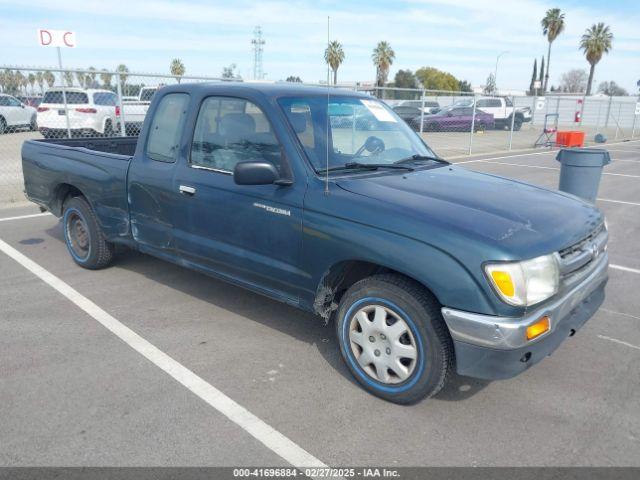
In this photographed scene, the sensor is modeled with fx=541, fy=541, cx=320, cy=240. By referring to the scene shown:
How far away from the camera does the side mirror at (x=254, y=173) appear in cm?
342

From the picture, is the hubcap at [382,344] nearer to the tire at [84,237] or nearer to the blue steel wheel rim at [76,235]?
the tire at [84,237]

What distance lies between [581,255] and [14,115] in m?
21.6

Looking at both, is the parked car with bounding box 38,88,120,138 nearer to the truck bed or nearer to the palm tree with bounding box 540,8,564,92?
the truck bed

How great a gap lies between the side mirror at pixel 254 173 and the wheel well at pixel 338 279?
711 millimetres

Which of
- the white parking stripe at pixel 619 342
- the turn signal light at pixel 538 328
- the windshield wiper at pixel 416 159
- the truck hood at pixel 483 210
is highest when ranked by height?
the windshield wiper at pixel 416 159

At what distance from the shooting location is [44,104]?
13812mm

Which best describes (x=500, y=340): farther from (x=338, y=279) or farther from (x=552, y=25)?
(x=552, y=25)

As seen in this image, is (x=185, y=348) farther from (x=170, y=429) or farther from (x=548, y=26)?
(x=548, y=26)

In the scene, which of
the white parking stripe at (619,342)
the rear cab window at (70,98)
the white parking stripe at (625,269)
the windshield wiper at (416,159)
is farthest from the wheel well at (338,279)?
the rear cab window at (70,98)

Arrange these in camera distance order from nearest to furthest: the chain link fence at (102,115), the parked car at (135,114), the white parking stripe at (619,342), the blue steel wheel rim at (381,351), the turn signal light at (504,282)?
the turn signal light at (504,282) < the blue steel wheel rim at (381,351) < the white parking stripe at (619,342) < the chain link fence at (102,115) < the parked car at (135,114)

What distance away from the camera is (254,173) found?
3.43 m

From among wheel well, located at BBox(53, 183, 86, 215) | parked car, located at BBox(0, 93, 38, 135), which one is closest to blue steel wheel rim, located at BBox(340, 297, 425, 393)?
wheel well, located at BBox(53, 183, 86, 215)

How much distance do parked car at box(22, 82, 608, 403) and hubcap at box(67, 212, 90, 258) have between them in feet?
2.48

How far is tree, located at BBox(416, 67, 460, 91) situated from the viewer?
9462 cm
